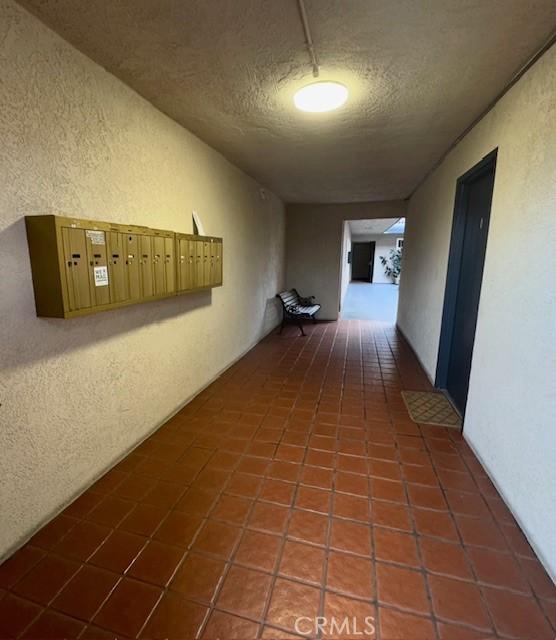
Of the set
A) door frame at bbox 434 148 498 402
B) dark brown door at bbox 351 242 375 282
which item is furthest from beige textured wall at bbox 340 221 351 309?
dark brown door at bbox 351 242 375 282

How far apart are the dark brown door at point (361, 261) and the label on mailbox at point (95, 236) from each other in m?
14.5

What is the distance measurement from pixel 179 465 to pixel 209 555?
683mm

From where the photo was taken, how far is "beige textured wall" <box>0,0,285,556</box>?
1.36 m

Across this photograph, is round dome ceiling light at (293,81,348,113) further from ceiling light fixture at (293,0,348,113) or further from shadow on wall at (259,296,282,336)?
shadow on wall at (259,296,282,336)

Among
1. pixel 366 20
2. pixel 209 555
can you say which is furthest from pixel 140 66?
pixel 209 555

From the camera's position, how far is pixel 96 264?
5.26 feet

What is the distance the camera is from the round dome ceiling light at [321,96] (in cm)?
186

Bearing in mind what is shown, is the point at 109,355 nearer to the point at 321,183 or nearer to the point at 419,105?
the point at 419,105

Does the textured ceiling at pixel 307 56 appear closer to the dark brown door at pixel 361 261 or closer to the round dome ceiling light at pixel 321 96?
the round dome ceiling light at pixel 321 96

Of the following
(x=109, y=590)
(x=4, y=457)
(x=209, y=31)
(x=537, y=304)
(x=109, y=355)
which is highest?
(x=209, y=31)

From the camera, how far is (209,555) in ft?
4.66

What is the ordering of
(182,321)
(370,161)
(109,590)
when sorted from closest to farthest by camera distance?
(109,590)
(182,321)
(370,161)

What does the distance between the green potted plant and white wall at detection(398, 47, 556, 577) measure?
11470 millimetres

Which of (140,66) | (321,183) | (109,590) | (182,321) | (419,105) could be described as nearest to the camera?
(109,590)
